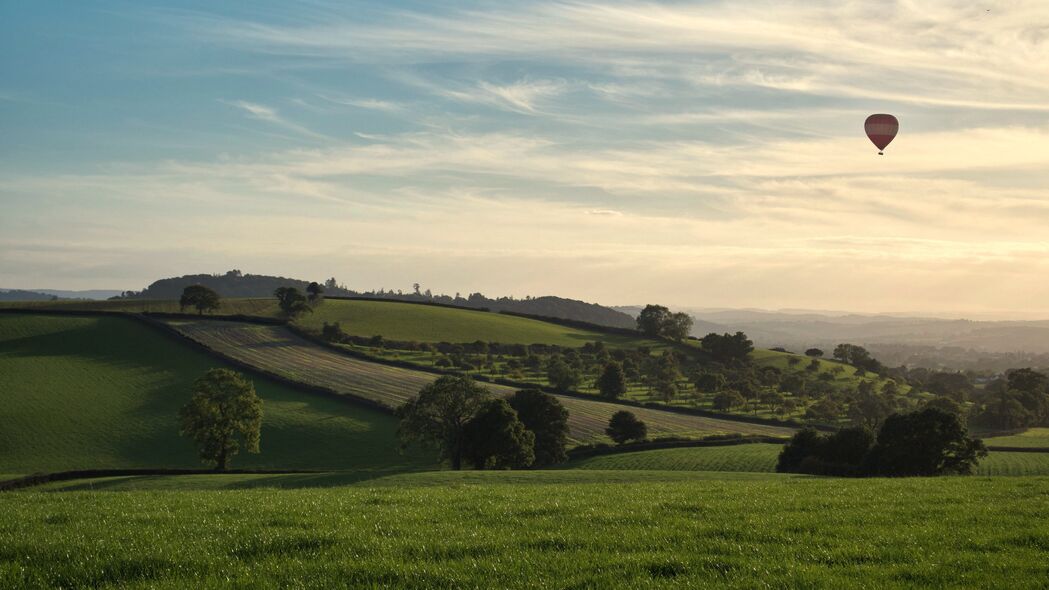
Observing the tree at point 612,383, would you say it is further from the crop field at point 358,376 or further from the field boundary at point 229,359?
the field boundary at point 229,359

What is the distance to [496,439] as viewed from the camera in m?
74.4

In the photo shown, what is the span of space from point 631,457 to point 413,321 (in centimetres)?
10782

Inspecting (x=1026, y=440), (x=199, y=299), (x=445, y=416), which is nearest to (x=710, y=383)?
(x=1026, y=440)

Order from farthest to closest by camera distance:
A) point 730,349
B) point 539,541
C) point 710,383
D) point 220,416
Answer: point 730,349 < point 710,383 < point 220,416 < point 539,541

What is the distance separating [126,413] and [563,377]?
6975 cm

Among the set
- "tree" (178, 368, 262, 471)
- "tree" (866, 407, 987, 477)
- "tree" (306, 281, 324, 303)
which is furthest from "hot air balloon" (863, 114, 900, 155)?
"tree" (306, 281, 324, 303)

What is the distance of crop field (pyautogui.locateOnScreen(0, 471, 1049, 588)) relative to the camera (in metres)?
13.0

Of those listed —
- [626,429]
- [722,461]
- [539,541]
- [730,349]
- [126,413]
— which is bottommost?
[126,413]

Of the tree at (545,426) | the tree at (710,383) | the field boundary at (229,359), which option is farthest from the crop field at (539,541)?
the tree at (710,383)

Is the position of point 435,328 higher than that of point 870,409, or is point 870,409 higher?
point 435,328

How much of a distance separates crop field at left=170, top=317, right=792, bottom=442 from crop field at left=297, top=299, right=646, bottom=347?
63.7 feet

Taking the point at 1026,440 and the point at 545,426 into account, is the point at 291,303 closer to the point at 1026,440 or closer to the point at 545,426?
the point at 545,426

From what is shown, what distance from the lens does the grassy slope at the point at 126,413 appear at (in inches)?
3312

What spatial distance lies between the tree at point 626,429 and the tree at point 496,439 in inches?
990
